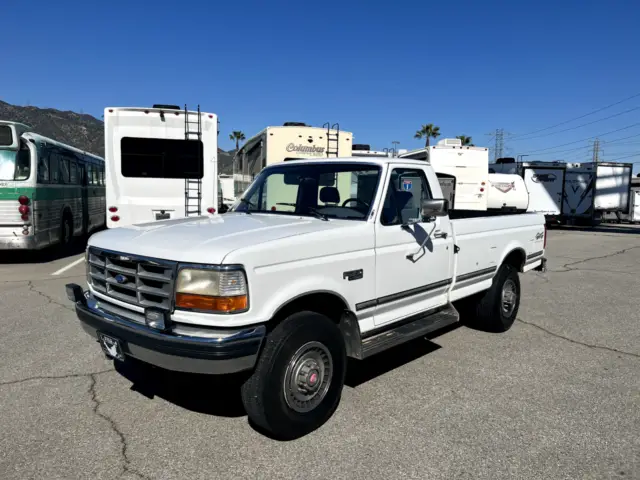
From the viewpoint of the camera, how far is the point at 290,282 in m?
3.30

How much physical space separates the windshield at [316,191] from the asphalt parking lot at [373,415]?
160 centimetres

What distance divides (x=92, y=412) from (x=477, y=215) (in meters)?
4.62

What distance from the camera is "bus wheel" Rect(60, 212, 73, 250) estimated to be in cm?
1236

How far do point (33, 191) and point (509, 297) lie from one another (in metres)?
9.63

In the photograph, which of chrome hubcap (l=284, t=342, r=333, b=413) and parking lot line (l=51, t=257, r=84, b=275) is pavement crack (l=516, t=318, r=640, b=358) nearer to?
chrome hubcap (l=284, t=342, r=333, b=413)

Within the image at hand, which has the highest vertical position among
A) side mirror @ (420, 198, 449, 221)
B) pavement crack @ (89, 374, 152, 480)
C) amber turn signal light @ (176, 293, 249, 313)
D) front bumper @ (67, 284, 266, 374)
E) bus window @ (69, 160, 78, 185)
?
bus window @ (69, 160, 78, 185)

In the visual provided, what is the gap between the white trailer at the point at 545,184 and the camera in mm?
23828

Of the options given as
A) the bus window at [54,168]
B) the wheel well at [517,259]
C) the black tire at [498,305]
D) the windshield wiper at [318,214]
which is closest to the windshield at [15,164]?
the bus window at [54,168]

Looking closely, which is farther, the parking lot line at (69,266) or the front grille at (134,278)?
the parking lot line at (69,266)

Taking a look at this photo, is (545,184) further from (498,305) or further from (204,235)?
(204,235)

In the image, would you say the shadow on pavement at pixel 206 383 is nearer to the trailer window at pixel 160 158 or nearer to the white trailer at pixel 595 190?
the trailer window at pixel 160 158

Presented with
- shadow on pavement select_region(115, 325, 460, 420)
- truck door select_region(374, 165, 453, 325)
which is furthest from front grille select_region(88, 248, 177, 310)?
truck door select_region(374, 165, 453, 325)

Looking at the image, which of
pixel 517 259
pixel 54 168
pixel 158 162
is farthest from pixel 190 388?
pixel 54 168

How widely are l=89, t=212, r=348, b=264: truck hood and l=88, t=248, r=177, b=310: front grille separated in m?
0.06
